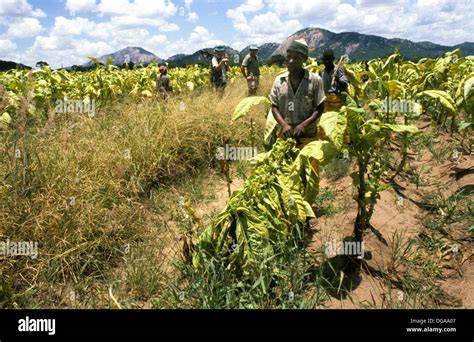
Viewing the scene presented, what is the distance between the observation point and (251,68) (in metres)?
7.74

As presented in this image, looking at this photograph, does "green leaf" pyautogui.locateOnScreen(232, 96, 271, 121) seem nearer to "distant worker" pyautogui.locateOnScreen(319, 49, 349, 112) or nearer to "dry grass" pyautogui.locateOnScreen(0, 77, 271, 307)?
"dry grass" pyautogui.locateOnScreen(0, 77, 271, 307)

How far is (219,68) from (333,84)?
3853 mm

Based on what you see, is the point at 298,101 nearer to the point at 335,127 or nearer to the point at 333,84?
the point at 335,127

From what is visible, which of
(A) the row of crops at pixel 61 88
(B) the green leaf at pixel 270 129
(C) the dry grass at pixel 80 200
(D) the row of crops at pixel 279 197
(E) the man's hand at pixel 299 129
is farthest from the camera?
(A) the row of crops at pixel 61 88

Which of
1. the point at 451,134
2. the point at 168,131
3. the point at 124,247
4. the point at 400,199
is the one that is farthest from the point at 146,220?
the point at 451,134

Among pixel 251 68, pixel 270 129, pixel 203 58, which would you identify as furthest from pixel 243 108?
pixel 203 58

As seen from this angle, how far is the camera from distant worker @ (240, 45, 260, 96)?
7582 mm

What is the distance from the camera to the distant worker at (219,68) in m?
7.80

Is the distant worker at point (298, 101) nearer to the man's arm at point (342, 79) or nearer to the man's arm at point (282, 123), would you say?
the man's arm at point (282, 123)

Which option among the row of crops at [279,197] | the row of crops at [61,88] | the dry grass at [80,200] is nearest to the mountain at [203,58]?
the row of crops at [61,88]

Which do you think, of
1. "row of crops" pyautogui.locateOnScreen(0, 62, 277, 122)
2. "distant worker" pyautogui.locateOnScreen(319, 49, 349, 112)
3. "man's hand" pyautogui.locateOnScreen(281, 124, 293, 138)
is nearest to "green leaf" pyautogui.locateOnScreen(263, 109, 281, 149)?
"man's hand" pyautogui.locateOnScreen(281, 124, 293, 138)

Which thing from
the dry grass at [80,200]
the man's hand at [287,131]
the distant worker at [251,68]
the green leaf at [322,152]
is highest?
the distant worker at [251,68]

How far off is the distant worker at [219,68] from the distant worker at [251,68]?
41 centimetres
